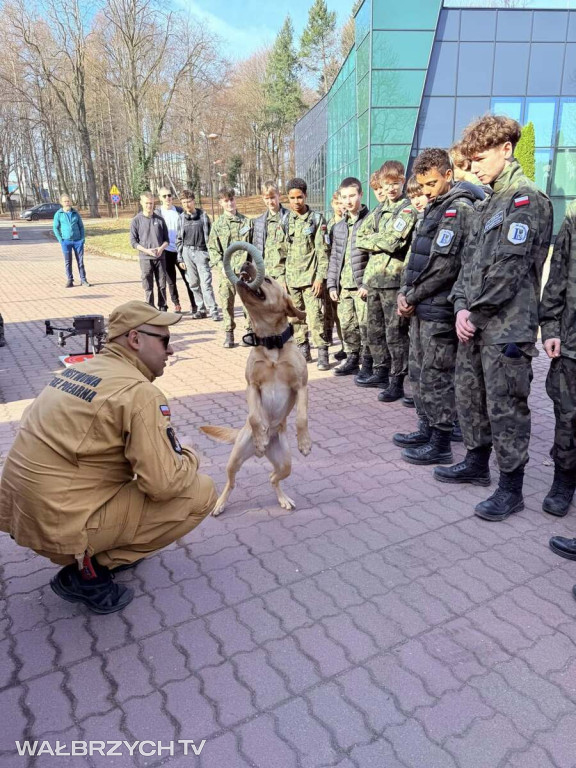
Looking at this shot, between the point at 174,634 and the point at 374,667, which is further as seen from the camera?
the point at 174,634

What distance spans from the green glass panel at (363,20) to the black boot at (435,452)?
750 inches

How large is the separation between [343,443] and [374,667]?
2561mm

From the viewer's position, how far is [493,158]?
3.28m

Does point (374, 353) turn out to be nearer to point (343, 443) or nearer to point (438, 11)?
point (343, 443)

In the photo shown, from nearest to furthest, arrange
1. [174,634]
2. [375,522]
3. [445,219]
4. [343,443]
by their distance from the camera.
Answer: [174,634], [375,522], [445,219], [343,443]

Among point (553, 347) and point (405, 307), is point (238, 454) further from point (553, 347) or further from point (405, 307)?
point (553, 347)

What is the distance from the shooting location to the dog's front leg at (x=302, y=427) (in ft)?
11.0

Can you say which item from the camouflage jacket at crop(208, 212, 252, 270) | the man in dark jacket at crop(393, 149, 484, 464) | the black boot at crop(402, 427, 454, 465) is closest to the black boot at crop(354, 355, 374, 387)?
the man in dark jacket at crop(393, 149, 484, 464)

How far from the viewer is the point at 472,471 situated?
397cm

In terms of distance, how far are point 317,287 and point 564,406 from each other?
158 inches

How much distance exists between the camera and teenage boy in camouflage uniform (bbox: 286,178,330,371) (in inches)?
269

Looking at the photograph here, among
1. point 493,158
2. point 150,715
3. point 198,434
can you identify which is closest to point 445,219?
point 493,158

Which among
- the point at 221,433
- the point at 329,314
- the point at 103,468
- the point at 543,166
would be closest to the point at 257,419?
the point at 221,433

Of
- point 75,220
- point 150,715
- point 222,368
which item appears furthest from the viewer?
point 75,220
